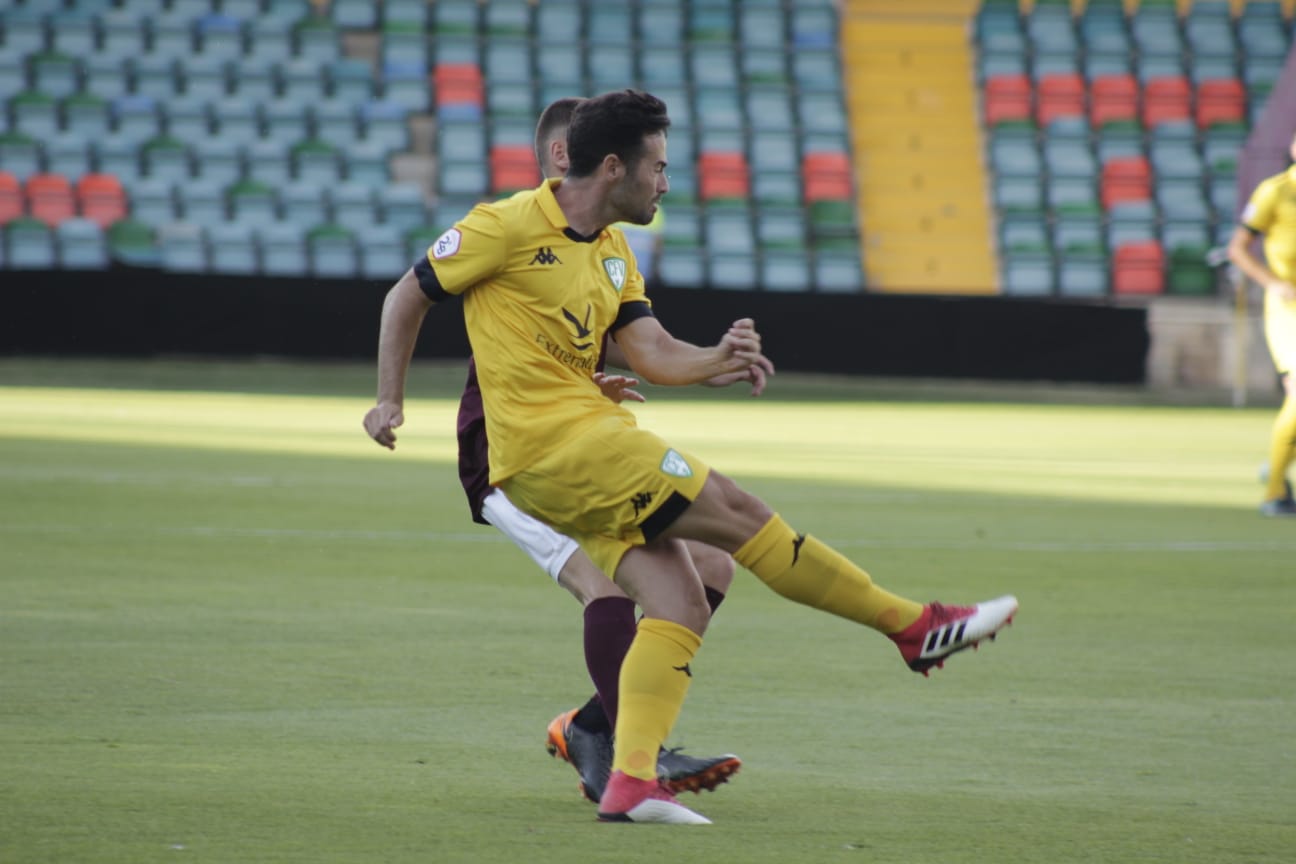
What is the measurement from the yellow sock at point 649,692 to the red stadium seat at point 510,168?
78.6 feet

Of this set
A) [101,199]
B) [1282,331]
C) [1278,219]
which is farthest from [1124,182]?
[1282,331]

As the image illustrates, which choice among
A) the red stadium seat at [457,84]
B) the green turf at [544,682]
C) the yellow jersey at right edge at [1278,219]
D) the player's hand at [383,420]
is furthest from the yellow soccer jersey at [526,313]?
the red stadium seat at [457,84]

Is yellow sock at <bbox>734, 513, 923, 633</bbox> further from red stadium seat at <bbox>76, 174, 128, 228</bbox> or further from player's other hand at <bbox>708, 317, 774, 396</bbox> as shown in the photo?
red stadium seat at <bbox>76, 174, 128, 228</bbox>

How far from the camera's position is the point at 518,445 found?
4414 mm

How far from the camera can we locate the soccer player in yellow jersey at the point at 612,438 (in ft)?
14.1

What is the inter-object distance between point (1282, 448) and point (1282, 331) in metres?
0.70

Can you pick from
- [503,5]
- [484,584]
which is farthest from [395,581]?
[503,5]

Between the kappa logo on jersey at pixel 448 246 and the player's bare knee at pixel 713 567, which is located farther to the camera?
the player's bare knee at pixel 713 567

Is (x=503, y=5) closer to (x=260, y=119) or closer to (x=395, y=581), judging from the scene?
(x=260, y=119)

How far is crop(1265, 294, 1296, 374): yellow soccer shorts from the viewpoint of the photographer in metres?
11.7

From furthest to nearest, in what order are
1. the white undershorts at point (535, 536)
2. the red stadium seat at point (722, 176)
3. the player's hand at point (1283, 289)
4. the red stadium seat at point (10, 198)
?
the red stadium seat at point (722, 176) < the red stadium seat at point (10, 198) < the player's hand at point (1283, 289) < the white undershorts at point (535, 536)

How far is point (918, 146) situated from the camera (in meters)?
30.5

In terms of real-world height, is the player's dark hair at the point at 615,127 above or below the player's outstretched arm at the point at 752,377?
above

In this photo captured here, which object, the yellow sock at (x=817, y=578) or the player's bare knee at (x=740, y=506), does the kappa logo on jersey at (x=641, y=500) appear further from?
the yellow sock at (x=817, y=578)
